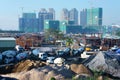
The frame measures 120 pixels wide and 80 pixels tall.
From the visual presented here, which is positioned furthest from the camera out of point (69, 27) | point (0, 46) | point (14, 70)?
point (69, 27)

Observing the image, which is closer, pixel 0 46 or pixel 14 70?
pixel 14 70

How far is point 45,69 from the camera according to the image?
18766 millimetres

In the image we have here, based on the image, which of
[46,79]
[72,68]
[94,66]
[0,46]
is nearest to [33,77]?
[46,79]

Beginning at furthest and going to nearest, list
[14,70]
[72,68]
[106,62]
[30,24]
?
[30,24]
[14,70]
[106,62]
[72,68]

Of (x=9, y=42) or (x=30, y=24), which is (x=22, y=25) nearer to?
(x=30, y=24)

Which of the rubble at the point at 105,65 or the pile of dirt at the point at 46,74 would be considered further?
the rubble at the point at 105,65

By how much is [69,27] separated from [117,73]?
14813cm

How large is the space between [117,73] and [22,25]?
179900 mm

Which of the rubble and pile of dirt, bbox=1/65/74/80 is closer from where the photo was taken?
pile of dirt, bbox=1/65/74/80

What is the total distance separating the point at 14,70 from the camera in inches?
914

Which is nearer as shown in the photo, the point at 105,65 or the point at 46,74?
the point at 46,74

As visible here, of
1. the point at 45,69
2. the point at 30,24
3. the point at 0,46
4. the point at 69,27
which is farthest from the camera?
the point at 30,24

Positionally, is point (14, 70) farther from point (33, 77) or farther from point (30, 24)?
point (30, 24)

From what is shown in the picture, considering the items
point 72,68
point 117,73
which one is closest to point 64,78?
point 72,68
